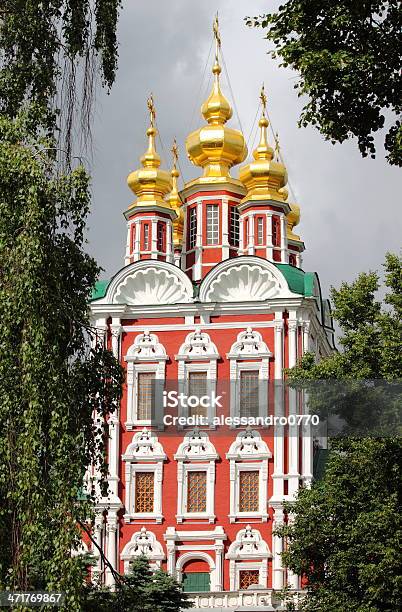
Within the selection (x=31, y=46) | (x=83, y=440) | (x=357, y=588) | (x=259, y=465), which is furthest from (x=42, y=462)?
(x=259, y=465)

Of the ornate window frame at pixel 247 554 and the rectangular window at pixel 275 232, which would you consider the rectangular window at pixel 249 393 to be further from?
the rectangular window at pixel 275 232

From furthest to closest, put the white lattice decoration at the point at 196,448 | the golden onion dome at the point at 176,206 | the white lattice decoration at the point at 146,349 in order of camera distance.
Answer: the golden onion dome at the point at 176,206 < the white lattice decoration at the point at 146,349 < the white lattice decoration at the point at 196,448

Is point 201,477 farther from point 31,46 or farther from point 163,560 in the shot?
point 31,46

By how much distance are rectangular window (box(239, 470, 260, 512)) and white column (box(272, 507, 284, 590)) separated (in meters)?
0.59

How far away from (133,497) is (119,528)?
788mm

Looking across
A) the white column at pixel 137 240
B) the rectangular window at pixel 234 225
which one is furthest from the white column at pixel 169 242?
the rectangular window at pixel 234 225

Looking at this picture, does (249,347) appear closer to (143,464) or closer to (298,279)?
(298,279)

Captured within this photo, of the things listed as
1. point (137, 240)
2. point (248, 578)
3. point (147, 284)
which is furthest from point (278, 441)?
point (137, 240)

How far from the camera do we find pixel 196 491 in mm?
28938

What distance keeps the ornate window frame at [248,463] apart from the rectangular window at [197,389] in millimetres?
1090

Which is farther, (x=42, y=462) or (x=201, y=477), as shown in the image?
(x=201, y=477)

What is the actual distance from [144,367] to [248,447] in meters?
3.20

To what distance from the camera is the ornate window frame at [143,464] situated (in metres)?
28.9

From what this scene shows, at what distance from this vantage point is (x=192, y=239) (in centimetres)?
3281
